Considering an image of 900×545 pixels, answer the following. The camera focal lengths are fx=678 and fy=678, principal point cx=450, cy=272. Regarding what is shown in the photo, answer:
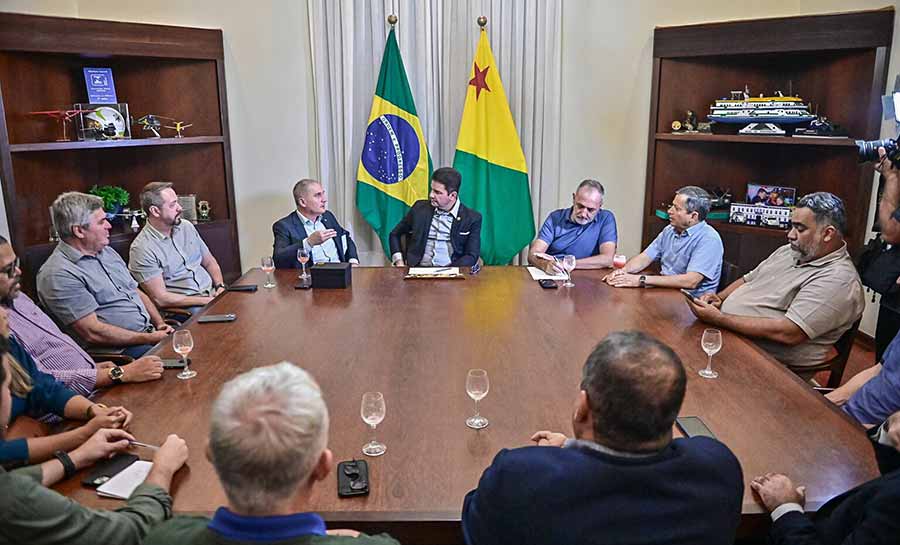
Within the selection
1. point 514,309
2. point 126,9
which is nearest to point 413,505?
point 514,309

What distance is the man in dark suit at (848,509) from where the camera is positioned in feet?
4.40

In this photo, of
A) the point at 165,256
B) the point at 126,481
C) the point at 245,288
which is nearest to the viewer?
the point at 126,481

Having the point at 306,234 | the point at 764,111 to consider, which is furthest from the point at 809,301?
the point at 306,234

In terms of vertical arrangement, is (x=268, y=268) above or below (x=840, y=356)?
above

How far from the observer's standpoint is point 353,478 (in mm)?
1652

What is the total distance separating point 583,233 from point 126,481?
3178mm

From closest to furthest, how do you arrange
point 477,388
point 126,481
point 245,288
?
point 126,481 → point 477,388 → point 245,288

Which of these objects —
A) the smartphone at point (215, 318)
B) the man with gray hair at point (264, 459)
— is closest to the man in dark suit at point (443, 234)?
the smartphone at point (215, 318)

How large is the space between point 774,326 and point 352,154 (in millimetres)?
3431

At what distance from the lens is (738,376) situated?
229 centimetres

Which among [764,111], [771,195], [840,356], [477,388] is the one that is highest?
[764,111]

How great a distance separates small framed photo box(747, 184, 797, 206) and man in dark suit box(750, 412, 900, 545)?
3.57m

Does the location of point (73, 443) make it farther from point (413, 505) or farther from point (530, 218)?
point (530, 218)

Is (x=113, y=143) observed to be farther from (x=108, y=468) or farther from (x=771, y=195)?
(x=771, y=195)
